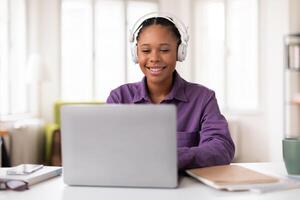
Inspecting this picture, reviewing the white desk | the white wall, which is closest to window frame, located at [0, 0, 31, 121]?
the white wall

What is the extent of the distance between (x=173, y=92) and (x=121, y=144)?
22.6 inches

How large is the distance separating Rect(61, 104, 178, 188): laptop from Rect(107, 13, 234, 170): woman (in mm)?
439

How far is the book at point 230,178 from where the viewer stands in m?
1.03

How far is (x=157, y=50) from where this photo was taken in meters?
1.52

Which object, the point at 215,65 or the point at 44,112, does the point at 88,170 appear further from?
the point at 215,65

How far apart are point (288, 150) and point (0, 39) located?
397 centimetres

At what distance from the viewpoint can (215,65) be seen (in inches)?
228

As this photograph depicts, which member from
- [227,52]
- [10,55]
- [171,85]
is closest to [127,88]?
[171,85]

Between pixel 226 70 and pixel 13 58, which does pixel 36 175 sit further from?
pixel 226 70

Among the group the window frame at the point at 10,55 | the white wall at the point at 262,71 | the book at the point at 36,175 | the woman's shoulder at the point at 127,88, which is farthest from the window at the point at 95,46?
the book at the point at 36,175

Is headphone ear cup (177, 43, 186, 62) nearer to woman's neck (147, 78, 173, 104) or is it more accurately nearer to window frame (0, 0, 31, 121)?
woman's neck (147, 78, 173, 104)

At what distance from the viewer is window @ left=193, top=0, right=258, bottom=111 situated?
5703mm

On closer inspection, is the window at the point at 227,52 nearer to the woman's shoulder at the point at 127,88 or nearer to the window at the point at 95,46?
the window at the point at 95,46

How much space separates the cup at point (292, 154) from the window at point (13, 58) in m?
3.85
